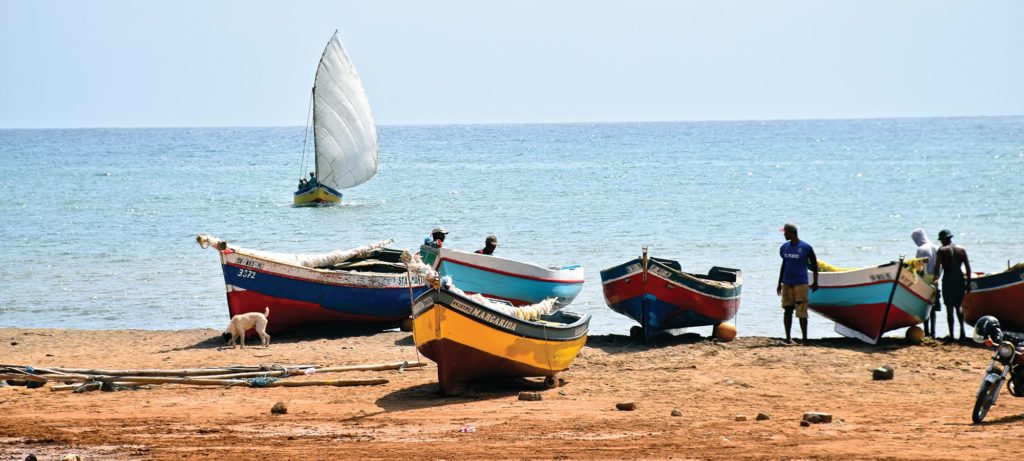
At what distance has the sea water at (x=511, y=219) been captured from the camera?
25.0 meters

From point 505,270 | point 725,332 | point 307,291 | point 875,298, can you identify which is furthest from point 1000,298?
point 307,291

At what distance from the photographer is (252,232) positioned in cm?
4219

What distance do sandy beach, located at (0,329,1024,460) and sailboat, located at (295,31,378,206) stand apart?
35.3 meters

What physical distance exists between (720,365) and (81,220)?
36048 millimetres

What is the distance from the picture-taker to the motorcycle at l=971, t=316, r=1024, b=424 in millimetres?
11086

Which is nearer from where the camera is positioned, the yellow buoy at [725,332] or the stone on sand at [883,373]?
the stone on sand at [883,373]

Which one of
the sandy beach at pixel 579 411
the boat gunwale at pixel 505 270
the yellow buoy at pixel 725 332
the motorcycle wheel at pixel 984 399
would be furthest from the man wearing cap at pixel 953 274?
the motorcycle wheel at pixel 984 399

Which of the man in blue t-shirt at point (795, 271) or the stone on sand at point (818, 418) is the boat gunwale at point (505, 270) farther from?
the stone on sand at point (818, 418)

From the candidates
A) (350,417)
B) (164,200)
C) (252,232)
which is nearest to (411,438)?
(350,417)

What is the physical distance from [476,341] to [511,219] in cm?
3092

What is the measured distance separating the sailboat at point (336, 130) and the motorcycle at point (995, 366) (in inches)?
1615

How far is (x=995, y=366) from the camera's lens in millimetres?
11250

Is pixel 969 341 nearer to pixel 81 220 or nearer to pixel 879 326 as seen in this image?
pixel 879 326

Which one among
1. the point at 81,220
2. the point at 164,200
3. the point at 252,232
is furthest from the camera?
the point at 164,200
